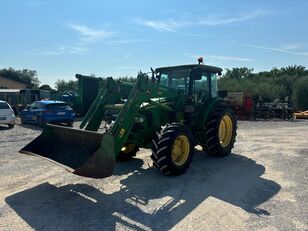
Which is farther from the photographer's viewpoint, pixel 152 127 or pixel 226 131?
pixel 226 131

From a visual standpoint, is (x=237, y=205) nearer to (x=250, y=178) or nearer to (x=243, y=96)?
(x=250, y=178)

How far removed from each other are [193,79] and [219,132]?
1772mm

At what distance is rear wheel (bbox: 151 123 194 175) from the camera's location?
23.5 ft

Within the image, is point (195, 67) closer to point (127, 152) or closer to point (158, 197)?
point (127, 152)

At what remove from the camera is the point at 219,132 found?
9.91m

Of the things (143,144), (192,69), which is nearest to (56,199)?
(143,144)

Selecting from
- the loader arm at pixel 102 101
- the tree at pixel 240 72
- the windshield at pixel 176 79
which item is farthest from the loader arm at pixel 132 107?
the tree at pixel 240 72

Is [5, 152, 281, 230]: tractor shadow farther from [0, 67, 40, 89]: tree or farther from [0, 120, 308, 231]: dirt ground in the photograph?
[0, 67, 40, 89]: tree

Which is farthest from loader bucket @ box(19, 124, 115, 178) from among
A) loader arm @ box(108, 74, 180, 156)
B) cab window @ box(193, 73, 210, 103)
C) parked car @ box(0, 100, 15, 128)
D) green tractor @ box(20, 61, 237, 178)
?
parked car @ box(0, 100, 15, 128)

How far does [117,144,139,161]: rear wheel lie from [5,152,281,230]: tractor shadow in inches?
27.4

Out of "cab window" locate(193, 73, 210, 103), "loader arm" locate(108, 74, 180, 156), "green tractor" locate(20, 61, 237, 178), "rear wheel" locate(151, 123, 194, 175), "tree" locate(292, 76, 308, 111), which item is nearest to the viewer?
"green tractor" locate(20, 61, 237, 178)

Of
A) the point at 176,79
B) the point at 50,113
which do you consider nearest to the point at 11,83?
the point at 50,113

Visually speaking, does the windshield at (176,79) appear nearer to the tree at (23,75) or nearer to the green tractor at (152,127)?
the green tractor at (152,127)

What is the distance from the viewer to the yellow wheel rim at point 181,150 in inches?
303
